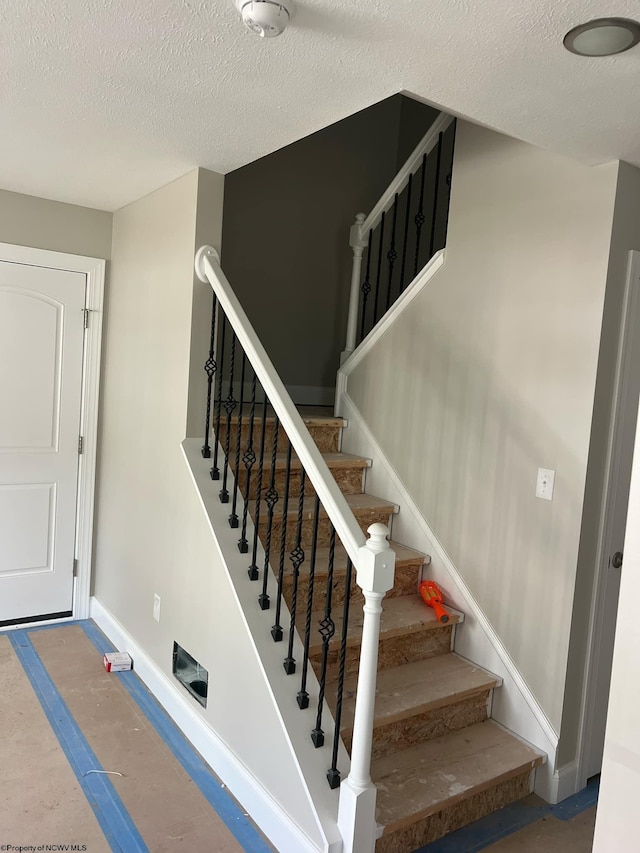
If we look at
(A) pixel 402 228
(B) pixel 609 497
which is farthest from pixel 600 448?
(A) pixel 402 228

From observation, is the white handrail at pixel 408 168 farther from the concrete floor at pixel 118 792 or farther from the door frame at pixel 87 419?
the concrete floor at pixel 118 792

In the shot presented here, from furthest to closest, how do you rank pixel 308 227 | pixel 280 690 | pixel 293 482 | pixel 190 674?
pixel 308 227 < pixel 293 482 < pixel 190 674 < pixel 280 690

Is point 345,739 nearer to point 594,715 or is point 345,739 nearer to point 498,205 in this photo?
point 594,715

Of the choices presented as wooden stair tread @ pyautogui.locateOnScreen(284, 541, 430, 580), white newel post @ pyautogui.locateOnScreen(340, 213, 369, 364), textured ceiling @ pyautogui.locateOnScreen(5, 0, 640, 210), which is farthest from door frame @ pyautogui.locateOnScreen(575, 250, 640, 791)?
white newel post @ pyautogui.locateOnScreen(340, 213, 369, 364)

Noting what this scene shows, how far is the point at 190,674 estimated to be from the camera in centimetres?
262

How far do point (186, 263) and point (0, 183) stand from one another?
3.78 feet

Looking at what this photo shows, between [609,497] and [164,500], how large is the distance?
187 cm

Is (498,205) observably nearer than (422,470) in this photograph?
Yes

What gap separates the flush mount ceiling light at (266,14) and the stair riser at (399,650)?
198cm

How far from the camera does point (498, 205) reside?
8.51 ft

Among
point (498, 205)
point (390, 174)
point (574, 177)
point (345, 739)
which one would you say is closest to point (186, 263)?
point (498, 205)

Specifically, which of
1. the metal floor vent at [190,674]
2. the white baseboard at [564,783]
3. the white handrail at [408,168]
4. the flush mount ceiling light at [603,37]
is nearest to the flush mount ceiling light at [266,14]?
the flush mount ceiling light at [603,37]

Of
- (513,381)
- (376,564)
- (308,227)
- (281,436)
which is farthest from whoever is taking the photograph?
(308,227)

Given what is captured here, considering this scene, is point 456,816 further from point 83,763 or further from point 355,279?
point 355,279
